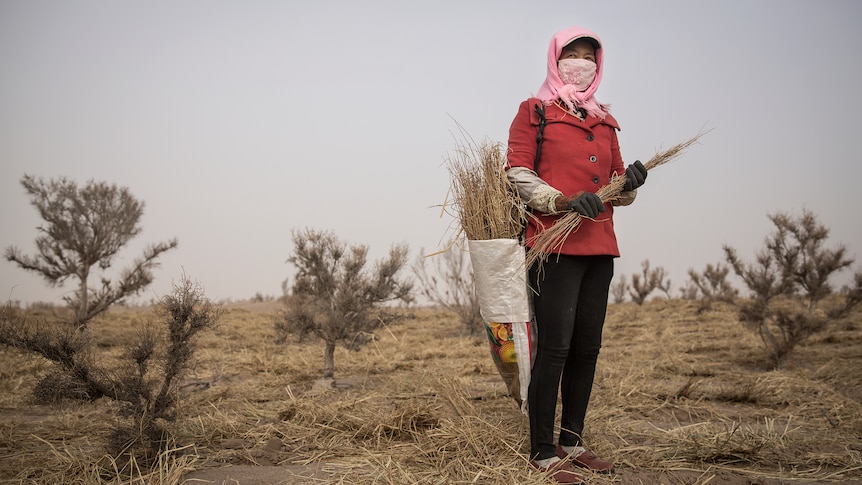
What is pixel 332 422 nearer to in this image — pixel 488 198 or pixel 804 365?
pixel 488 198

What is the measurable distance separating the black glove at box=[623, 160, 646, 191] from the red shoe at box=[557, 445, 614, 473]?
4.50 feet

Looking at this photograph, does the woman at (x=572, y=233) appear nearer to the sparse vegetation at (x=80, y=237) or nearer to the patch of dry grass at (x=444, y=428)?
the patch of dry grass at (x=444, y=428)

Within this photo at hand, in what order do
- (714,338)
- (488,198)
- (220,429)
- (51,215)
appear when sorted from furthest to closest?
(51,215)
(714,338)
(220,429)
(488,198)

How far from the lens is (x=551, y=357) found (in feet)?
8.37

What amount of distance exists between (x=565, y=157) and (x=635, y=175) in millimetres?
351

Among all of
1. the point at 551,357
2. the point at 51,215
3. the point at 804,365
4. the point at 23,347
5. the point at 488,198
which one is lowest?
the point at 804,365

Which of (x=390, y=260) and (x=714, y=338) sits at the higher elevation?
(x=390, y=260)

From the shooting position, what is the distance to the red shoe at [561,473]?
7.92ft

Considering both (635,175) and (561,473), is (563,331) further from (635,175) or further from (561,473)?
(635,175)

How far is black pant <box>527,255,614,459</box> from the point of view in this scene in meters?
2.55

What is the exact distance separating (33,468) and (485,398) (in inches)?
118

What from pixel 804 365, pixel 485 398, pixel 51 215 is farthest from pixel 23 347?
pixel 51 215

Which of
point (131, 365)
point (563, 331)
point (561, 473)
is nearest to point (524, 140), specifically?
point (563, 331)

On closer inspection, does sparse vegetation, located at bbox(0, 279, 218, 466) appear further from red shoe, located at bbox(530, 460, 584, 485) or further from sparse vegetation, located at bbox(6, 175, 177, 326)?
sparse vegetation, located at bbox(6, 175, 177, 326)
